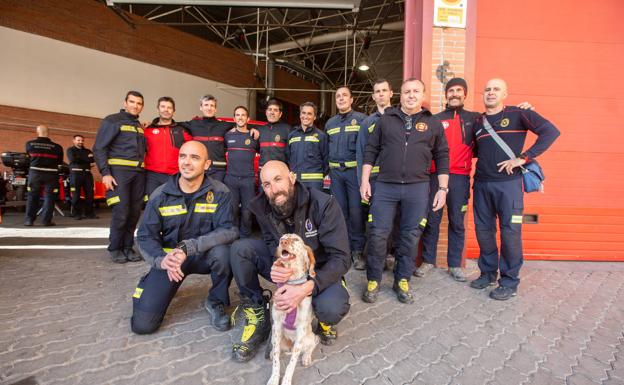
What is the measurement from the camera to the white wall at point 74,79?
8.82 meters

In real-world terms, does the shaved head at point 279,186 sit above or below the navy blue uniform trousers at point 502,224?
above

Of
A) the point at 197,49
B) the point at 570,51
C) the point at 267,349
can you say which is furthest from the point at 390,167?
the point at 197,49

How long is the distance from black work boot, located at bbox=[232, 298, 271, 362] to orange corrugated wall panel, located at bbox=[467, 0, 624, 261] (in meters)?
3.22

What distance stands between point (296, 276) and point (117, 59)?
1189cm

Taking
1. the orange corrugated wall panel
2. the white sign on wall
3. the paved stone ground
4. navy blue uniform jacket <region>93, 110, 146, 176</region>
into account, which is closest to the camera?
the paved stone ground

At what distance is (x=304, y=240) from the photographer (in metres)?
2.12

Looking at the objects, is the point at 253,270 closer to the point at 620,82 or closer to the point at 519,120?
the point at 519,120

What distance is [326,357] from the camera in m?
2.02

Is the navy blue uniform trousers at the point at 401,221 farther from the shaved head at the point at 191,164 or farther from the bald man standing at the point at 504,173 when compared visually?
the shaved head at the point at 191,164

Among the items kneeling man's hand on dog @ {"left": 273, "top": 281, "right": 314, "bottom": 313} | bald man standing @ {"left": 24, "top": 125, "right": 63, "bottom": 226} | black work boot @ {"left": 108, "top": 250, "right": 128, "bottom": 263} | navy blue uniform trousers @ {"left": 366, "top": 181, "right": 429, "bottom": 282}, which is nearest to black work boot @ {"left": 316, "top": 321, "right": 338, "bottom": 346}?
kneeling man's hand on dog @ {"left": 273, "top": 281, "right": 314, "bottom": 313}

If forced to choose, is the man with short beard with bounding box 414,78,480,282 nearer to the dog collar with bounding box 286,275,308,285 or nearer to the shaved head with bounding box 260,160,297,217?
the shaved head with bounding box 260,160,297,217

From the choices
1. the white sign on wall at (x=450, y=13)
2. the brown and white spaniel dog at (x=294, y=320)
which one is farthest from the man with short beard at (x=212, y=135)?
the brown and white spaniel dog at (x=294, y=320)

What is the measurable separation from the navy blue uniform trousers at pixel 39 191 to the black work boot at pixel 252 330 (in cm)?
638

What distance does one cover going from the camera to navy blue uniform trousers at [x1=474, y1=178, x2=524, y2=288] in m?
3.04
